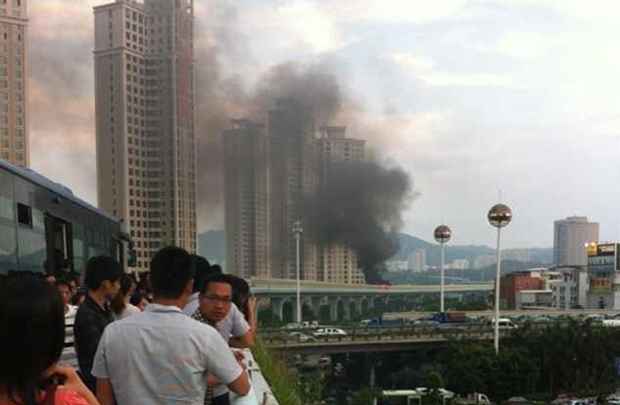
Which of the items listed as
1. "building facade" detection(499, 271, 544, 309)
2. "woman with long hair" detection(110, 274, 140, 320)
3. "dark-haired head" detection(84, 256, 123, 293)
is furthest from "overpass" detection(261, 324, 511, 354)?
"dark-haired head" detection(84, 256, 123, 293)

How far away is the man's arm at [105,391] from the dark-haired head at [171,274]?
1.14 ft

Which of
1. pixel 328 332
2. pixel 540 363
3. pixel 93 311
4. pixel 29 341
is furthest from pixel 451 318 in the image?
pixel 29 341

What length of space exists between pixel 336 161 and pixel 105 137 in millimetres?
39033

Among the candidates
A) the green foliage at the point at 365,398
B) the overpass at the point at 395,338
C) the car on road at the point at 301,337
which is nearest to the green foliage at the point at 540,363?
the overpass at the point at 395,338

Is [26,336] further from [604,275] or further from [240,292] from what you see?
[604,275]

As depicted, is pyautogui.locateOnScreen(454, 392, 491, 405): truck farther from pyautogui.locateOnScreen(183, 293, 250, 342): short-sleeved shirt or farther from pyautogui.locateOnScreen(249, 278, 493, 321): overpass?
pyautogui.locateOnScreen(183, 293, 250, 342): short-sleeved shirt

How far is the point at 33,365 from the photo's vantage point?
1.41m

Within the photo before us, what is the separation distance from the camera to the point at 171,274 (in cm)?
233

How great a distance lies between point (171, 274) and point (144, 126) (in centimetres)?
5189

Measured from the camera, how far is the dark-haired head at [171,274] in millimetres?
2297

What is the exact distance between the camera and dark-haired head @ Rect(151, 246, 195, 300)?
7.54ft

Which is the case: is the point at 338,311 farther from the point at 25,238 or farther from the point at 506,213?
the point at 25,238

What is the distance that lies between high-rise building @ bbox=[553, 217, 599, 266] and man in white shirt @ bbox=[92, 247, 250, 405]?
Answer: 161284 mm

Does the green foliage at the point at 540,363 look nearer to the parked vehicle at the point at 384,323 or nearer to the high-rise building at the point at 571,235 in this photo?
the parked vehicle at the point at 384,323
